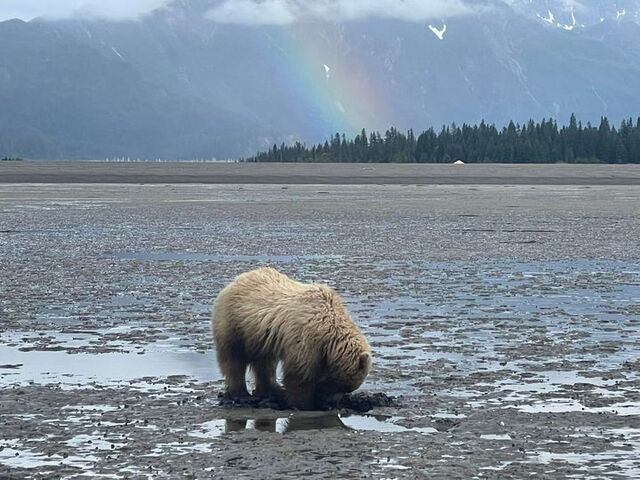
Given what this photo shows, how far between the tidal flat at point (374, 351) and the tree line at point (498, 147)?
134586 millimetres

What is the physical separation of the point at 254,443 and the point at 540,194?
207 ft

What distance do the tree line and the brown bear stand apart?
157892 millimetres

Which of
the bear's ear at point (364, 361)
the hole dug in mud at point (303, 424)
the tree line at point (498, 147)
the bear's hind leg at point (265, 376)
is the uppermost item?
the tree line at point (498, 147)

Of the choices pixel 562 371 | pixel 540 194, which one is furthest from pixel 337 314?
pixel 540 194

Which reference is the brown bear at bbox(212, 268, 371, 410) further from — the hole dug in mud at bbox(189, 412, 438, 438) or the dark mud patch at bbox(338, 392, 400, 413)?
the hole dug in mud at bbox(189, 412, 438, 438)

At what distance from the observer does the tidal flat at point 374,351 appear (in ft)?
36.3

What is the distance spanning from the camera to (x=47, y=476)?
1034 cm

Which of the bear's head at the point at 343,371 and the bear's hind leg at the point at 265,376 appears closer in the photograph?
the bear's head at the point at 343,371

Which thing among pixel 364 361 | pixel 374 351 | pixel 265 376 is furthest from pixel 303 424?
pixel 374 351

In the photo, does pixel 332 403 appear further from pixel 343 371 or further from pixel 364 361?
pixel 364 361

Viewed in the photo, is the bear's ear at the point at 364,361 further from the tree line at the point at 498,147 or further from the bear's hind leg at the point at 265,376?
the tree line at the point at 498,147

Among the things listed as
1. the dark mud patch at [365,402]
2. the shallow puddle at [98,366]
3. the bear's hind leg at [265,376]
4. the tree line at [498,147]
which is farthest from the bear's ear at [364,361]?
the tree line at [498,147]

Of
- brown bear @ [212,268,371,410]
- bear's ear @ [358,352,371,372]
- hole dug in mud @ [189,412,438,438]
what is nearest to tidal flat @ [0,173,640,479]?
hole dug in mud @ [189,412,438,438]

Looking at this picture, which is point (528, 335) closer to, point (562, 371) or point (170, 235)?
point (562, 371)
